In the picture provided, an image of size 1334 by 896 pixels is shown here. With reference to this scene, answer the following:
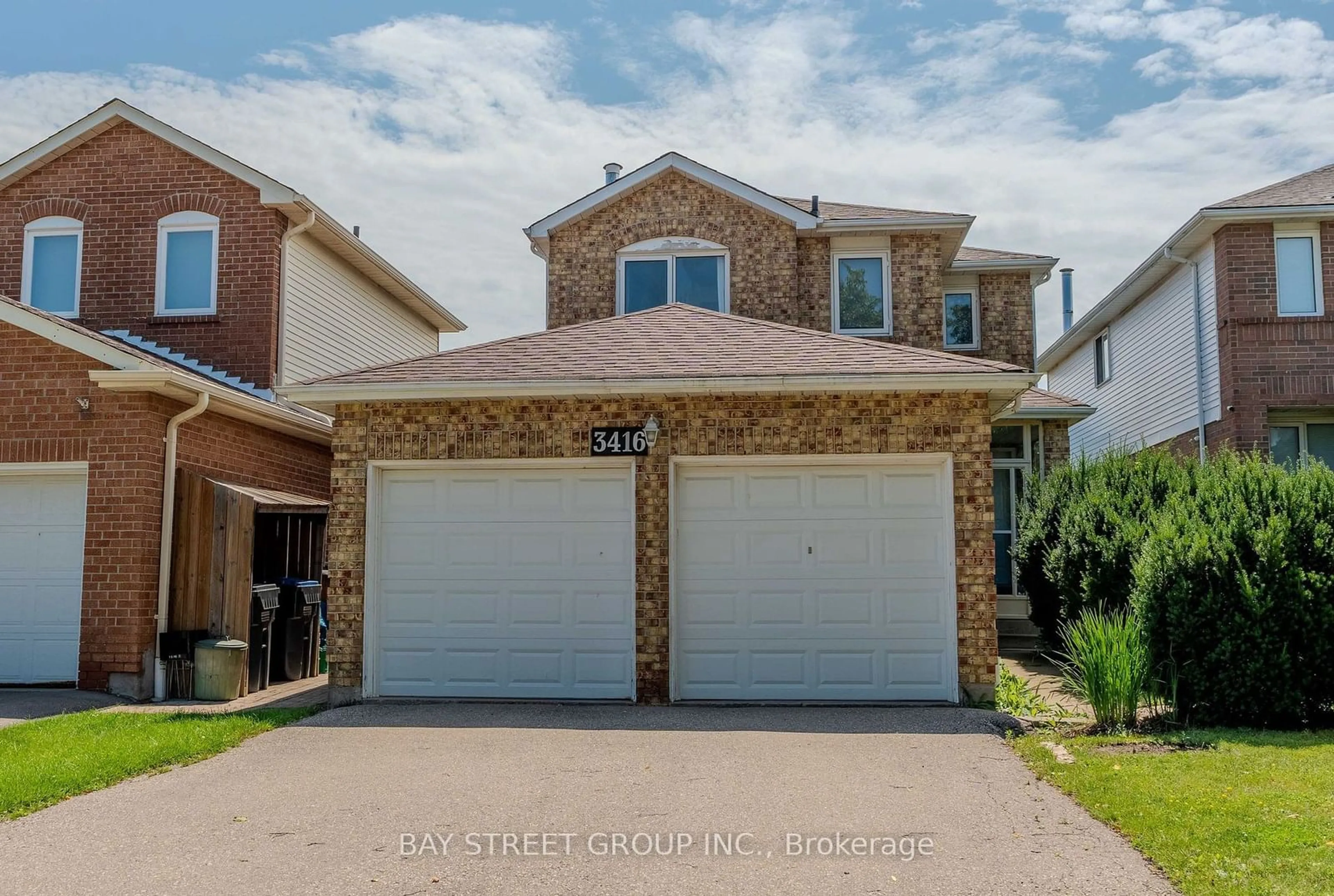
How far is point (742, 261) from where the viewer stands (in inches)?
695

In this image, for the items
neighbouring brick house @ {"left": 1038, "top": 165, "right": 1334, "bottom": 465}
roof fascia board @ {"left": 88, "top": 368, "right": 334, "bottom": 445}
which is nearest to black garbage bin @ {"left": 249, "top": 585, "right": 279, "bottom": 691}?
roof fascia board @ {"left": 88, "top": 368, "right": 334, "bottom": 445}

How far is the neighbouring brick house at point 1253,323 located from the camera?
1642 cm

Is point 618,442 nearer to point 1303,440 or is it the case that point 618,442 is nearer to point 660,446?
point 660,446

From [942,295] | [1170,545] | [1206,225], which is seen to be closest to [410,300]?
[942,295]

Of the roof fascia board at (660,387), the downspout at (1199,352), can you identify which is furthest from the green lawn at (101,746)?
the downspout at (1199,352)

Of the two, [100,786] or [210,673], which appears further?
[210,673]

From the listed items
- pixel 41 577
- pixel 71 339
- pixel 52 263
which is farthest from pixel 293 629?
pixel 52 263

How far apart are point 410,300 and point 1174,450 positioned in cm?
1362

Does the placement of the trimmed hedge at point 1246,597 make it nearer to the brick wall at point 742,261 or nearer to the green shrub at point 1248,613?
the green shrub at point 1248,613

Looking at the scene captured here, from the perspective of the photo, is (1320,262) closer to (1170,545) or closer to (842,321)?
(842,321)

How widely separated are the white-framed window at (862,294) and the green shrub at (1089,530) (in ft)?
12.2

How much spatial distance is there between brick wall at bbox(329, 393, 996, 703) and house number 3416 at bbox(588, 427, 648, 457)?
0.24 feet

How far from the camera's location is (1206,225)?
16.6 meters

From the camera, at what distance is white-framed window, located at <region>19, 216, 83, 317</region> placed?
15953 mm
